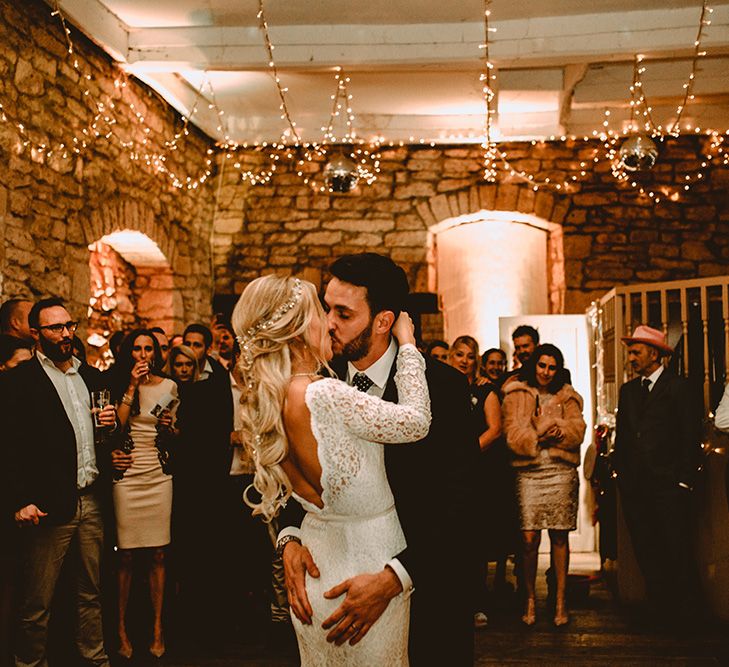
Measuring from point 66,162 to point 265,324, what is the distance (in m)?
4.41

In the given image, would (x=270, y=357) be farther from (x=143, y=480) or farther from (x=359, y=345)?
(x=143, y=480)

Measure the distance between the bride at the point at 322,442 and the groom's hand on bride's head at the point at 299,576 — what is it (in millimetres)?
15

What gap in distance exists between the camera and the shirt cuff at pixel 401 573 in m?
1.95

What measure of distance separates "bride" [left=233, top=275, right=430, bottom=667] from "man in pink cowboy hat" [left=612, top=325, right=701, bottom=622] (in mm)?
3358

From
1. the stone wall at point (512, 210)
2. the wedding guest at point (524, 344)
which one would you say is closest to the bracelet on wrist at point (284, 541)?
the wedding guest at point (524, 344)

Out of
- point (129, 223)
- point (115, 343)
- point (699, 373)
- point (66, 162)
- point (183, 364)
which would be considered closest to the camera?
point (183, 364)

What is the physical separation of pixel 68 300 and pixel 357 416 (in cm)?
449

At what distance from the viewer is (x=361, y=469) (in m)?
1.96

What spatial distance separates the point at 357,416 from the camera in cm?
192

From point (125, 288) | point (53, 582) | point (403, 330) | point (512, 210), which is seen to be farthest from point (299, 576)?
point (512, 210)

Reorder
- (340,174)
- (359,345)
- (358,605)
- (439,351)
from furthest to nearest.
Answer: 1. (340,174)
2. (439,351)
3. (359,345)
4. (358,605)

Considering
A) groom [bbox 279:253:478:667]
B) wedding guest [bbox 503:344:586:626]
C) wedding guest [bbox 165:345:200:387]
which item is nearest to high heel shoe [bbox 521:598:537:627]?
wedding guest [bbox 503:344:586:626]

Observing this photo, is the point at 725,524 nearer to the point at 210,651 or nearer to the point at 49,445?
the point at 210,651

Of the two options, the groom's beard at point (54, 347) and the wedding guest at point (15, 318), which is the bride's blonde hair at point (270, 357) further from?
the wedding guest at point (15, 318)
